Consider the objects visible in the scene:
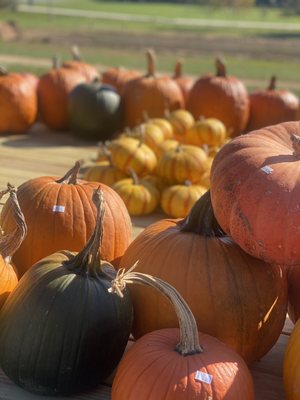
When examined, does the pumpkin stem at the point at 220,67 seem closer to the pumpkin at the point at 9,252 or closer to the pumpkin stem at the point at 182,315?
the pumpkin at the point at 9,252

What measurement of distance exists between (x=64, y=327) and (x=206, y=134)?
3074 millimetres

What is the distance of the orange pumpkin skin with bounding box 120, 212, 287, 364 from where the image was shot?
93.9 inches

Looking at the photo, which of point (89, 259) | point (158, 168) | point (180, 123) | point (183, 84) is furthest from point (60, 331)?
point (183, 84)

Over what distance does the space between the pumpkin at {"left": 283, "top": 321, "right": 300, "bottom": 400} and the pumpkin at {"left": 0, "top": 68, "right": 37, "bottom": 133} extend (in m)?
4.39

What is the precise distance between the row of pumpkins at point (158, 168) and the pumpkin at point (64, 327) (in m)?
2.03

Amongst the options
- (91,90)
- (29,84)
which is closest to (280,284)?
(91,90)

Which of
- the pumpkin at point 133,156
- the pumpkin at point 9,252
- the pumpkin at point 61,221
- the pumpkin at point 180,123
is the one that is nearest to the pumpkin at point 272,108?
the pumpkin at point 180,123

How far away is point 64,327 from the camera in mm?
2211

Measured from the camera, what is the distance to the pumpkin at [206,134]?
5.10m

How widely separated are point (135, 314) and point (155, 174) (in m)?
2.37

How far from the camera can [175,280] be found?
7.90 feet

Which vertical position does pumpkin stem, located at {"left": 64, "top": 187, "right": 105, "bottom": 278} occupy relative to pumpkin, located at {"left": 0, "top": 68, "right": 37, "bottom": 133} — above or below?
above

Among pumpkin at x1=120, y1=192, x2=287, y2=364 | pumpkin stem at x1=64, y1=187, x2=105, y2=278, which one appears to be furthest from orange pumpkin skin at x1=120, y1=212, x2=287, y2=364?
pumpkin stem at x1=64, y1=187, x2=105, y2=278

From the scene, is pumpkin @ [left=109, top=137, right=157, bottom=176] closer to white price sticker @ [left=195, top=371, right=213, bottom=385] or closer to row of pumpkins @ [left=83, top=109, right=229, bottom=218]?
row of pumpkins @ [left=83, top=109, right=229, bottom=218]
